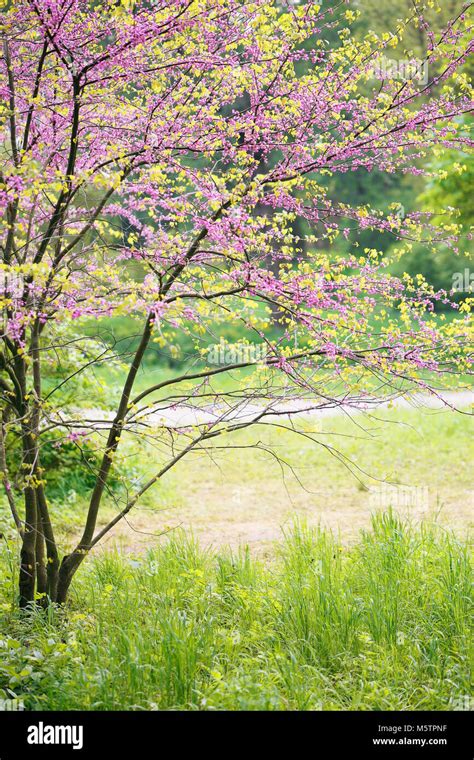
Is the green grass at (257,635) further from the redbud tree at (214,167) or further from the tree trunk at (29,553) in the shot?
the redbud tree at (214,167)

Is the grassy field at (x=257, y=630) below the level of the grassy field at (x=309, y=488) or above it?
below

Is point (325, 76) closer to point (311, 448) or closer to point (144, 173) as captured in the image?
point (144, 173)

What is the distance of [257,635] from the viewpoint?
474cm

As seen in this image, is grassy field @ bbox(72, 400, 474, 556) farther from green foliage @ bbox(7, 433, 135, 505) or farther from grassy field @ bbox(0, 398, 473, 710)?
grassy field @ bbox(0, 398, 473, 710)

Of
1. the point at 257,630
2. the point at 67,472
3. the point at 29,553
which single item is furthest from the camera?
the point at 67,472

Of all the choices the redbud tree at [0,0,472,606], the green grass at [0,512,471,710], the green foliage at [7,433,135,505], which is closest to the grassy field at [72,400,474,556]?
the green foliage at [7,433,135,505]

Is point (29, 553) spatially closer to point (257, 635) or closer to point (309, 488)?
point (257, 635)

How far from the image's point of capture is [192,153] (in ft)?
16.1

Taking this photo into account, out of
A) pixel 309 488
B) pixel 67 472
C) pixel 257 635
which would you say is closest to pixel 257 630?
pixel 257 635

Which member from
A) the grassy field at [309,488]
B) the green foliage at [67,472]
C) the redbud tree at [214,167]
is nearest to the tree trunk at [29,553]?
the redbud tree at [214,167]

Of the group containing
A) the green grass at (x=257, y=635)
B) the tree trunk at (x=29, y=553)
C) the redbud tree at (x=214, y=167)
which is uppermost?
the redbud tree at (x=214, y=167)

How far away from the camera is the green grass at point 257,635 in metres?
4.11

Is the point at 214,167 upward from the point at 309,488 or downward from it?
upward

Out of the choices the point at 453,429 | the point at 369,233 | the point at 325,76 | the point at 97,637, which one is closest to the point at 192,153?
the point at 325,76
